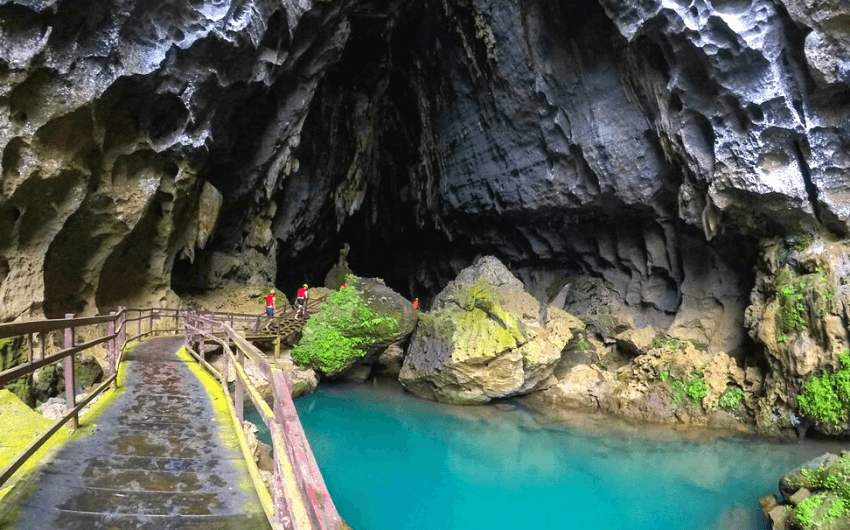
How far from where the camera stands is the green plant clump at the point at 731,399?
1141cm

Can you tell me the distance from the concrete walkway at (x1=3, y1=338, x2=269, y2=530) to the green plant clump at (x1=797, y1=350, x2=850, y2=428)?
1110cm

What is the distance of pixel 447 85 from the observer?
20047 mm

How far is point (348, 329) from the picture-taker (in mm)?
13133

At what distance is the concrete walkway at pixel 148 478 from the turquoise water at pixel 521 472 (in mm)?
3942

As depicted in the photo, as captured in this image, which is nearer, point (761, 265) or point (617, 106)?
point (761, 265)

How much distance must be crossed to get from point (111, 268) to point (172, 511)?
11.1 meters

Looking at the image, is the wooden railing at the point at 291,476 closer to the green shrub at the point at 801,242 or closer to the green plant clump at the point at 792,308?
the green plant clump at the point at 792,308

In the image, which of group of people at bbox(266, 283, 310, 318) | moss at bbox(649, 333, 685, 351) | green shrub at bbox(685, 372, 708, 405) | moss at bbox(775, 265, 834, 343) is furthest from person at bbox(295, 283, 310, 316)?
moss at bbox(775, 265, 834, 343)

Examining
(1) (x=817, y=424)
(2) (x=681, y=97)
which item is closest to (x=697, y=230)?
(2) (x=681, y=97)

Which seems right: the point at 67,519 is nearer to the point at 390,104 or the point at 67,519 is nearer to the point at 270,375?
the point at 270,375

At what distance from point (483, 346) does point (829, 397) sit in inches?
286

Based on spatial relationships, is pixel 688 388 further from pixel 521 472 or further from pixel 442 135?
pixel 442 135


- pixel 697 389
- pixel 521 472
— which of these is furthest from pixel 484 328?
pixel 697 389

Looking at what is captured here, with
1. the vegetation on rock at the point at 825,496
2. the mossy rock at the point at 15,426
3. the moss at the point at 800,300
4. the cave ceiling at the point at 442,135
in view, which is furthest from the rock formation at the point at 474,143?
the mossy rock at the point at 15,426
